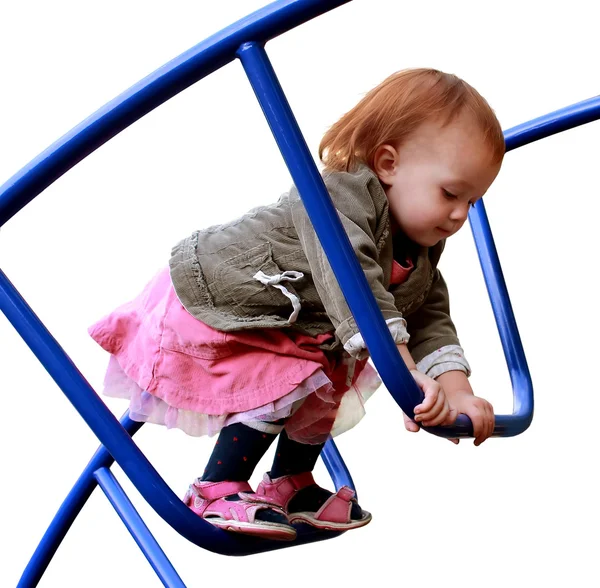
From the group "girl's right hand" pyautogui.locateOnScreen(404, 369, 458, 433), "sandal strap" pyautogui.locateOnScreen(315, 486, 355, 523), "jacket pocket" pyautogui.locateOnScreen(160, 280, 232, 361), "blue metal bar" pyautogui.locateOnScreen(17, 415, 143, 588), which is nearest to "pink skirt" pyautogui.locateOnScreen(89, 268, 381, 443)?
"jacket pocket" pyautogui.locateOnScreen(160, 280, 232, 361)

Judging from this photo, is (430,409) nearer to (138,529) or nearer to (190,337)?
(190,337)

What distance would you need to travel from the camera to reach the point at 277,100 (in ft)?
4.23

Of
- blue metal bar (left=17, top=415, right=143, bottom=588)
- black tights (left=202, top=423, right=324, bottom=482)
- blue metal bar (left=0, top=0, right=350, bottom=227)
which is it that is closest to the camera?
blue metal bar (left=0, top=0, right=350, bottom=227)

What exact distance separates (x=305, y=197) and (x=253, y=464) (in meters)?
0.49

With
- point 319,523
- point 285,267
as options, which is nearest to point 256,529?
point 319,523

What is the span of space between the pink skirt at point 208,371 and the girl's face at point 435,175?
217 millimetres

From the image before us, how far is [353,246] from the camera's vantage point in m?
1.42

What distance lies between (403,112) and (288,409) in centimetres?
45

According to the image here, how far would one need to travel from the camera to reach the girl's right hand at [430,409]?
4.43 feet

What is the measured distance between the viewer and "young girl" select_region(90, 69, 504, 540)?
4.88 feet

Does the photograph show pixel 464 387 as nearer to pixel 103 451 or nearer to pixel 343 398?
pixel 343 398

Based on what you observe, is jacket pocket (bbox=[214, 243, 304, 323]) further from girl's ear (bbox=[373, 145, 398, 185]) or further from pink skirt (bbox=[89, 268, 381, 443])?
girl's ear (bbox=[373, 145, 398, 185])

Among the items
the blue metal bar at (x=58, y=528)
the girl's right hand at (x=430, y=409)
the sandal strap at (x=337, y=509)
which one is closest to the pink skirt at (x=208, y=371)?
the sandal strap at (x=337, y=509)

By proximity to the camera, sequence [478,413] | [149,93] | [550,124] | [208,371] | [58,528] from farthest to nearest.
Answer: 1. [58,528]
2. [550,124]
3. [208,371]
4. [478,413]
5. [149,93]
